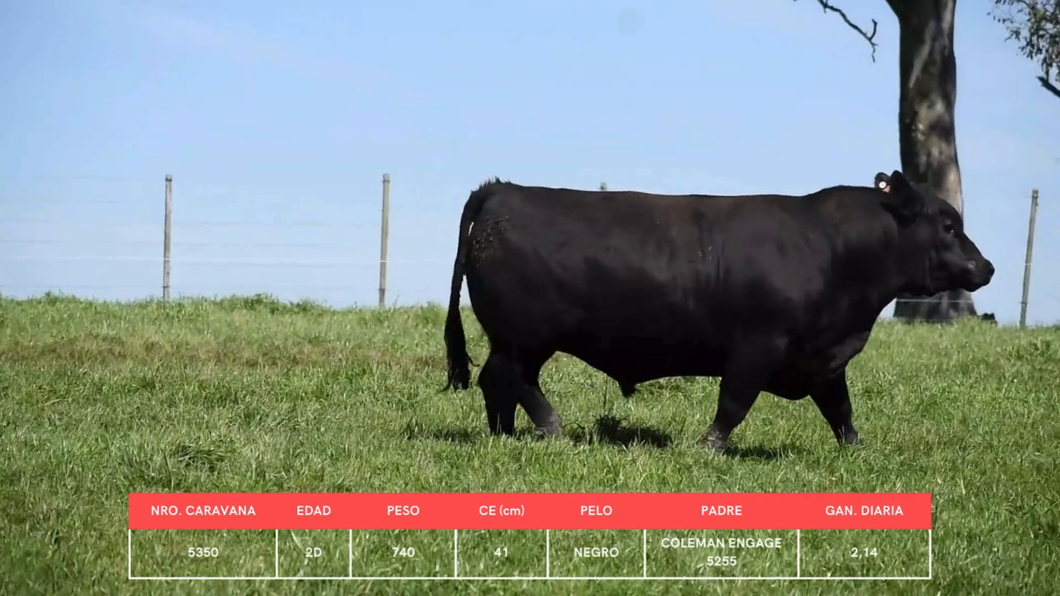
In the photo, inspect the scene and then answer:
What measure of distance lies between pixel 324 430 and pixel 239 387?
6.05 feet

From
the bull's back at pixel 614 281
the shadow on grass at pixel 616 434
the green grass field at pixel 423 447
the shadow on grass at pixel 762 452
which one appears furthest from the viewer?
the shadow on grass at pixel 616 434

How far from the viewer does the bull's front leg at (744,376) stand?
7816 mm

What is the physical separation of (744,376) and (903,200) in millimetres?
1603

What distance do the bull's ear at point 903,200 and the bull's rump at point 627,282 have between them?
0.76 metres

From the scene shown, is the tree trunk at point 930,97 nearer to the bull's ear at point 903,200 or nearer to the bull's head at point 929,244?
the bull's head at point 929,244

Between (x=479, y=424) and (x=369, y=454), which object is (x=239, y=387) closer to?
(x=479, y=424)

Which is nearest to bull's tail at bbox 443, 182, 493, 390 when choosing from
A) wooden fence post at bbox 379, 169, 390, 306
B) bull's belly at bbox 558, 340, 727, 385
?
bull's belly at bbox 558, 340, 727, 385

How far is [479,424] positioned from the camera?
9000 mm

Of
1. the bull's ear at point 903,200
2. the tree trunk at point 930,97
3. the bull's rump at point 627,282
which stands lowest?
the bull's rump at point 627,282

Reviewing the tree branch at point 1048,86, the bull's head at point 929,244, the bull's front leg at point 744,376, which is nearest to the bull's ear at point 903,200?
the bull's head at point 929,244

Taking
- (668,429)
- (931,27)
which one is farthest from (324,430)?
(931,27)

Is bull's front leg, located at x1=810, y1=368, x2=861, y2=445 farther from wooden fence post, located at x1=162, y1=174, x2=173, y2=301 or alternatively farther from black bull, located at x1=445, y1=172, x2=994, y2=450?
wooden fence post, located at x1=162, y1=174, x2=173, y2=301

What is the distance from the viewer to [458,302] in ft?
27.4

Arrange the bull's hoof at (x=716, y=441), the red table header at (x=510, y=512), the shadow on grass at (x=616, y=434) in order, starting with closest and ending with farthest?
the red table header at (x=510, y=512), the bull's hoof at (x=716, y=441), the shadow on grass at (x=616, y=434)
